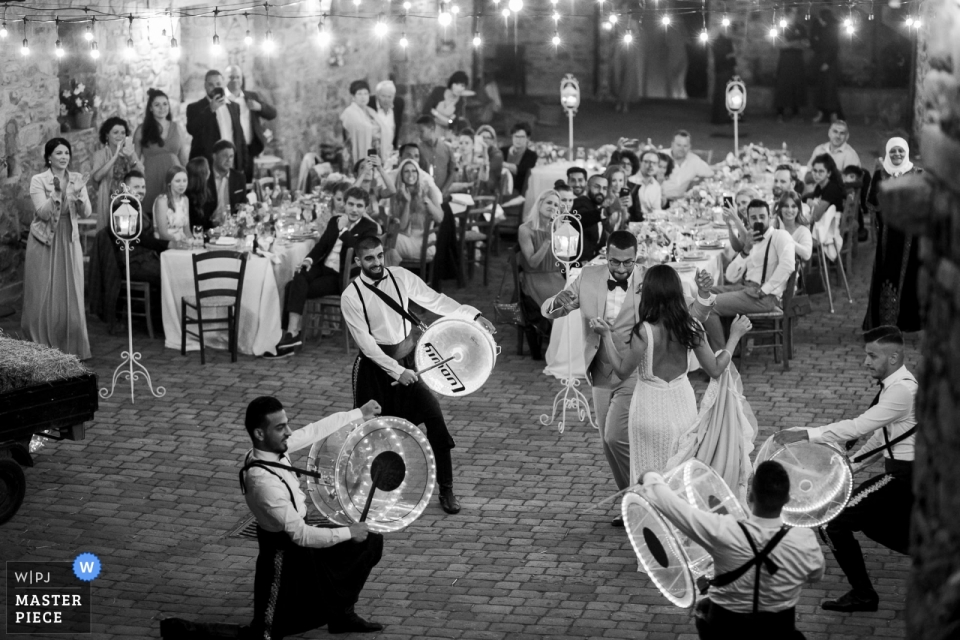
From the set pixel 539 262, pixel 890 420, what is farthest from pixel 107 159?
pixel 890 420

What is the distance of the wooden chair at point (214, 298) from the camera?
10375mm

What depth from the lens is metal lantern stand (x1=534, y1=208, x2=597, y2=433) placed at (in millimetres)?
8828

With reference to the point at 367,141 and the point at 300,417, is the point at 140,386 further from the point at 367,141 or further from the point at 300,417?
the point at 367,141

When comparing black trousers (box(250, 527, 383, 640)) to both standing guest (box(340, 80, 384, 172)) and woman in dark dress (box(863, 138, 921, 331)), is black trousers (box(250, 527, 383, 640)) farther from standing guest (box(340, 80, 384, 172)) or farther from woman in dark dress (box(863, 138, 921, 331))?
standing guest (box(340, 80, 384, 172))

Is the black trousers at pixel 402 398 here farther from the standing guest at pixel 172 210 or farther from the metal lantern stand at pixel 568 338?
the standing guest at pixel 172 210

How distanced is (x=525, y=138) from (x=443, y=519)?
7586mm

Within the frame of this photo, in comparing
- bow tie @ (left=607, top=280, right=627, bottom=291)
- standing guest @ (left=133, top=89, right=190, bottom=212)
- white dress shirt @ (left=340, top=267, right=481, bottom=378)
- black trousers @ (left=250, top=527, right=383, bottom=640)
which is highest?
standing guest @ (left=133, top=89, right=190, bottom=212)

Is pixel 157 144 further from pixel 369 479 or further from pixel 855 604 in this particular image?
pixel 855 604

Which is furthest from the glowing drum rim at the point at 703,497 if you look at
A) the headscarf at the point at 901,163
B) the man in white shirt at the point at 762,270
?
the headscarf at the point at 901,163

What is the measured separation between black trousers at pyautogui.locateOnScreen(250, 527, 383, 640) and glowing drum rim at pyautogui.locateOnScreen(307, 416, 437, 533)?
0.46ft

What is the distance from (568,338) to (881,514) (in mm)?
3489

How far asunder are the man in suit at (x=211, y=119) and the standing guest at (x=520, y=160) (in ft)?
9.19

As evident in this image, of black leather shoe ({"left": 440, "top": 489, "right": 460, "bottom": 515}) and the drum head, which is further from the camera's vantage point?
black leather shoe ({"left": 440, "top": 489, "right": 460, "bottom": 515})

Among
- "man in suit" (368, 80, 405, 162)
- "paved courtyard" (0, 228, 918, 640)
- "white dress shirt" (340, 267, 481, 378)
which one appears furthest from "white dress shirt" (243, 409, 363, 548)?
"man in suit" (368, 80, 405, 162)
